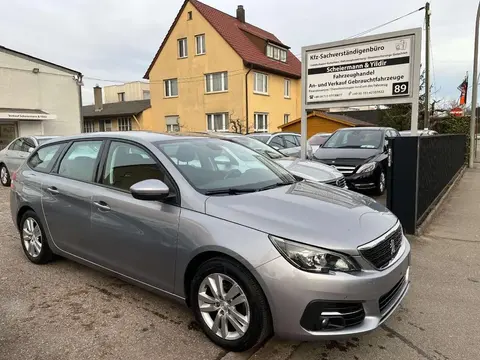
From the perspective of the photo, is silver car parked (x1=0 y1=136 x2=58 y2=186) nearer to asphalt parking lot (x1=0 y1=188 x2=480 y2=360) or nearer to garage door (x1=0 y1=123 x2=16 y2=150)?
asphalt parking lot (x1=0 y1=188 x2=480 y2=360)

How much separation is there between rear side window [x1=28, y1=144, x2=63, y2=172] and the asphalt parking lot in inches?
46.2

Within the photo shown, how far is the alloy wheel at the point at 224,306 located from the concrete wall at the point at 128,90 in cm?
4552

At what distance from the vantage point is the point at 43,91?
66.4ft

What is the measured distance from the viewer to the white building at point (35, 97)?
61.6 feet

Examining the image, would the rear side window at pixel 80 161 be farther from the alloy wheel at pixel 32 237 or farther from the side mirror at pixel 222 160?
the side mirror at pixel 222 160

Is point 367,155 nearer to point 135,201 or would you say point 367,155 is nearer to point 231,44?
point 135,201

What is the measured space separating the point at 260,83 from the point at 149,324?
77.9 ft

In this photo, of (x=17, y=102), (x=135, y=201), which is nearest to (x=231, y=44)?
(x=17, y=102)

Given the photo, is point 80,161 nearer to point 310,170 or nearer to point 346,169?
point 310,170

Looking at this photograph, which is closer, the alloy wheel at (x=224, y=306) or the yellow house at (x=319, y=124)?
the alloy wheel at (x=224, y=306)

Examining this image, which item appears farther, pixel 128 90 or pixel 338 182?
pixel 128 90

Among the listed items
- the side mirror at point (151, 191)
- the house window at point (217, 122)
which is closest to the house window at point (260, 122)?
the house window at point (217, 122)

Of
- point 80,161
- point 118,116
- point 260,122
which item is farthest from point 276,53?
point 80,161

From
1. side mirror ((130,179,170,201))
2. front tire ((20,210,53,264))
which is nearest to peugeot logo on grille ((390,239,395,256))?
side mirror ((130,179,170,201))
